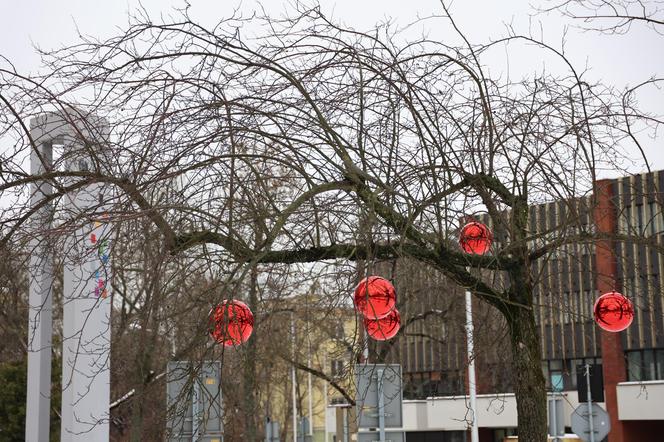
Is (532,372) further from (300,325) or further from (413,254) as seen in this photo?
(300,325)

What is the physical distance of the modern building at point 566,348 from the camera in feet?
34.8

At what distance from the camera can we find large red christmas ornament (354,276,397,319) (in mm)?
8891

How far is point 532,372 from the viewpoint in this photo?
985 centimetres

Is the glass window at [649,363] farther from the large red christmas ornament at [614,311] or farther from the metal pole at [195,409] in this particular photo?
the metal pole at [195,409]

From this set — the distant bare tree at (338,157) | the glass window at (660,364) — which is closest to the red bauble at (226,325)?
the distant bare tree at (338,157)

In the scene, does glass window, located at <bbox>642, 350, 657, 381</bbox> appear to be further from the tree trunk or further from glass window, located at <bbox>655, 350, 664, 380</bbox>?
the tree trunk

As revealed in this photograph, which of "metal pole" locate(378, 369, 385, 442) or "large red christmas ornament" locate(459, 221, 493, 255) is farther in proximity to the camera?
"metal pole" locate(378, 369, 385, 442)

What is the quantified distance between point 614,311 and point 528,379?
106 cm

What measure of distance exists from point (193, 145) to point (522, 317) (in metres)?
3.20

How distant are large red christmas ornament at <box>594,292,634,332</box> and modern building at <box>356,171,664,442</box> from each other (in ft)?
0.59

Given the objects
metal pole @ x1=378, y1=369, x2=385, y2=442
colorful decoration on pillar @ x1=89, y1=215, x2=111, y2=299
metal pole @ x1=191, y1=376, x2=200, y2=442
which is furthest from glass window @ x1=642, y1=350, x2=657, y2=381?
colorful decoration on pillar @ x1=89, y1=215, x2=111, y2=299

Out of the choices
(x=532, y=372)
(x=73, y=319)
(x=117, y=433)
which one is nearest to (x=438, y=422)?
(x=117, y=433)

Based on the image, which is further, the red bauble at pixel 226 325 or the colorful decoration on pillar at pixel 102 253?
the colorful decoration on pillar at pixel 102 253

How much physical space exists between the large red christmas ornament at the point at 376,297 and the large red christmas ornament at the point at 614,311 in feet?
6.85
